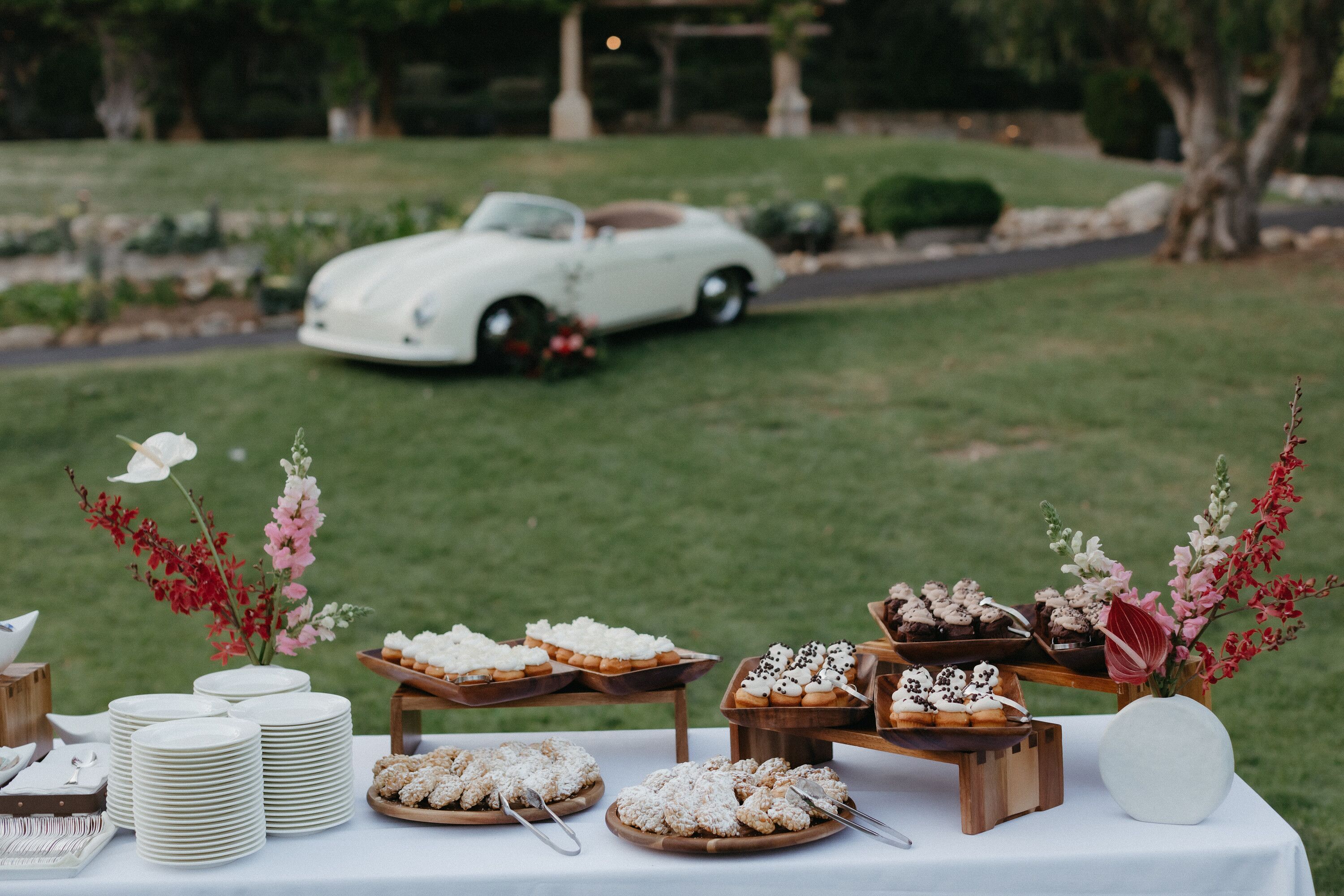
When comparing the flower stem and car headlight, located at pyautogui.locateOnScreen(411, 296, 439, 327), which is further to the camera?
car headlight, located at pyautogui.locateOnScreen(411, 296, 439, 327)

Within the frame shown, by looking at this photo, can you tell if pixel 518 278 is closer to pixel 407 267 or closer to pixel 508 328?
pixel 508 328

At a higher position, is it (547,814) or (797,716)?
(797,716)

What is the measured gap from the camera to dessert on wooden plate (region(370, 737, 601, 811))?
94.7 inches

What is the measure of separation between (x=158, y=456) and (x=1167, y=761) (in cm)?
195

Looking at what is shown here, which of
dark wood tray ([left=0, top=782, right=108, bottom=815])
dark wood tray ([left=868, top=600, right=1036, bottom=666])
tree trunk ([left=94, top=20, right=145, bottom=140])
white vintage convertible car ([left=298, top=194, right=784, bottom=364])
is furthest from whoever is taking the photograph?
tree trunk ([left=94, top=20, right=145, bottom=140])

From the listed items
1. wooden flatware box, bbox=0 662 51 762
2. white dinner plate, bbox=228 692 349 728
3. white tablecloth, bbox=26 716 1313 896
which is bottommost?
white tablecloth, bbox=26 716 1313 896

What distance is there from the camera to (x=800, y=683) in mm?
2539

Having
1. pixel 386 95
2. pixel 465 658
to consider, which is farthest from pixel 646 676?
pixel 386 95

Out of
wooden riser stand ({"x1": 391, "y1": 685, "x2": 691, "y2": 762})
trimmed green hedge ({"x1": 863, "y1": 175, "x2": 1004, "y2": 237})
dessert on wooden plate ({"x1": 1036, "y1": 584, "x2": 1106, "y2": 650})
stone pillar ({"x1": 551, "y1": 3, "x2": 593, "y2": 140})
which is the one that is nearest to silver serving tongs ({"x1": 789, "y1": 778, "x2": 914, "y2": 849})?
wooden riser stand ({"x1": 391, "y1": 685, "x2": 691, "y2": 762})

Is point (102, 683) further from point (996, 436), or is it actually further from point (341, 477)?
point (996, 436)

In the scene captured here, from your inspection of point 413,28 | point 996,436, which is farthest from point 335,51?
point 996,436

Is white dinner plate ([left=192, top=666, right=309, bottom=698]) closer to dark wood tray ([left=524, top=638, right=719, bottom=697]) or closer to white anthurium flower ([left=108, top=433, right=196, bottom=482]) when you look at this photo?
white anthurium flower ([left=108, top=433, right=196, bottom=482])

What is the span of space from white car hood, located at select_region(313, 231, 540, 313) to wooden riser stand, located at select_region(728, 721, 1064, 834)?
300 inches

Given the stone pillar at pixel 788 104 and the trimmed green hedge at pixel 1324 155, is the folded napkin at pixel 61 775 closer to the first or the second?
the stone pillar at pixel 788 104
